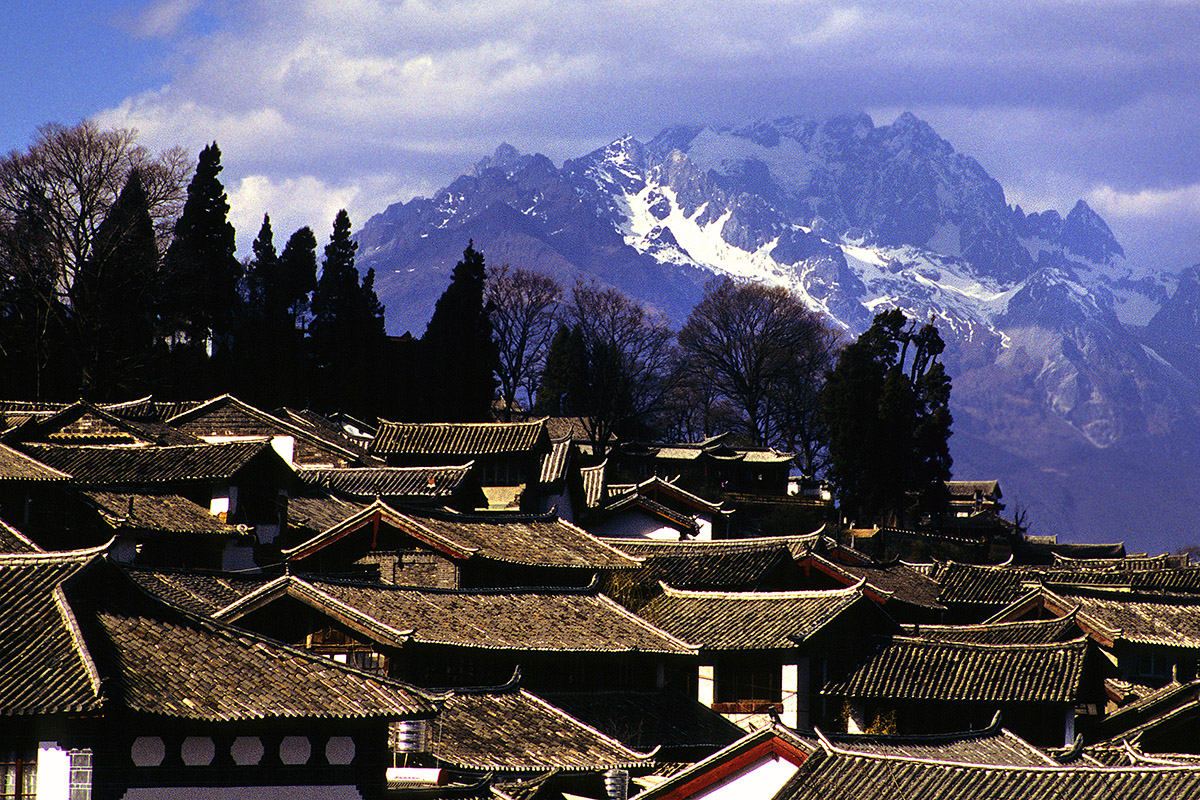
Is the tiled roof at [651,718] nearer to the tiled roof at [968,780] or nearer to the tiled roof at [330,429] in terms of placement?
the tiled roof at [968,780]

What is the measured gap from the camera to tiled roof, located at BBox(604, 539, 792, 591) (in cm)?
4650

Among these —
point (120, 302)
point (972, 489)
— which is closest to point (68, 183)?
point (120, 302)

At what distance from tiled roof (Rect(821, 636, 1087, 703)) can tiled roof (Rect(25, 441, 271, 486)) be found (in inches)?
760

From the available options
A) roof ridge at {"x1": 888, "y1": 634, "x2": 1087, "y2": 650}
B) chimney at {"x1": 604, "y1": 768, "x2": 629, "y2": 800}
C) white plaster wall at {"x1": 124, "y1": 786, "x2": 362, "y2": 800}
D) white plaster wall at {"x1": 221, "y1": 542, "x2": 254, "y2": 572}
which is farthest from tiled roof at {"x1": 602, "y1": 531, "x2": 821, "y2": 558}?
white plaster wall at {"x1": 124, "y1": 786, "x2": 362, "y2": 800}

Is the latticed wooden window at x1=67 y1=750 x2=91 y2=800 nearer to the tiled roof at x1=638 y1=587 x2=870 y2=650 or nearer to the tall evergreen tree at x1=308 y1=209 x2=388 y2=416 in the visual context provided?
the tiled roof at x1=638 y1=587 x2=870 y2=650

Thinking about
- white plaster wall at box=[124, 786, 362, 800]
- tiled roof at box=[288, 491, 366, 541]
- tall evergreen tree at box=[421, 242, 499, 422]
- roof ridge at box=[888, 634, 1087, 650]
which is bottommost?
white plaster wall at box=[124, 786, 362, 800]

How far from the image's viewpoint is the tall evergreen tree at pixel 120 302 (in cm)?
6669

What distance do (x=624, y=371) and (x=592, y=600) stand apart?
55.4m

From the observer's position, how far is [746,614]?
139ft

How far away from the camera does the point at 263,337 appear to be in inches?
3034

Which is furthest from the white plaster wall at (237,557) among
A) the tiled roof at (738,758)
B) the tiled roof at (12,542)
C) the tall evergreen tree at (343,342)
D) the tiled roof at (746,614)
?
the tall evergreen tree at (343,342)

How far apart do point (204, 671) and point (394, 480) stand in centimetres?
3102

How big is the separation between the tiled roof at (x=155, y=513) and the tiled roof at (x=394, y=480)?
7.19m

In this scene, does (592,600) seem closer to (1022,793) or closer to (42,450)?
(1022,793)
